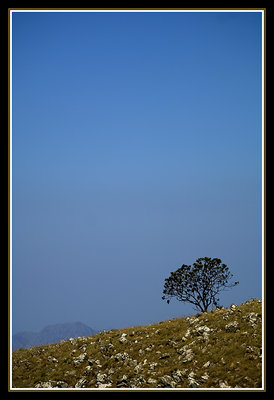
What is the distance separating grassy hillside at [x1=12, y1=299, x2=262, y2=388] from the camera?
24.9 metres

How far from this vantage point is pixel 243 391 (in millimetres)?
19969

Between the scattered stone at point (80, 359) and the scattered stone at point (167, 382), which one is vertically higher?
the scattered stone at point (167, 382)

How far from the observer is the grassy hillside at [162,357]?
24.9 metres

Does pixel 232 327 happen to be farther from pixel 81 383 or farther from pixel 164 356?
pixel 81 383

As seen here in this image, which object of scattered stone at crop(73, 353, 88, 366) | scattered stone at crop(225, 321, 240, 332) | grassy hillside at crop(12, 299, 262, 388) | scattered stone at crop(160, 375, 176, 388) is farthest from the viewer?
scattered stone at crop(73, 353, 88, 366)

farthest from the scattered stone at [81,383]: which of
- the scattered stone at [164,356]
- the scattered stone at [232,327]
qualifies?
the scattered stone at [232,327]

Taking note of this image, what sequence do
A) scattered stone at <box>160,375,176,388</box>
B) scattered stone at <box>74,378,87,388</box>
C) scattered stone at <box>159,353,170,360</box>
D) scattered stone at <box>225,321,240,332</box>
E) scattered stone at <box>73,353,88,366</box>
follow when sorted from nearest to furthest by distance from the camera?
scattered stone at <box>160,375,176,388</box> → scattered stone at <box>74,378,87,388</box> → scattered stone at <box>159,353,170,360</box> → scattered stone at <box>225,321,240,332</box> → scattered stone at <box>73,353,88,366</box>

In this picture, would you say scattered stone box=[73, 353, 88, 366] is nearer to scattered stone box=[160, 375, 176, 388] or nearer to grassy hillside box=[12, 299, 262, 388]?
grassy hillside box=[12, 299, 262, 388]

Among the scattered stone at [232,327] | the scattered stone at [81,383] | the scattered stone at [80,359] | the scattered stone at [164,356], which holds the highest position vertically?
the scattered stone at [232,327]

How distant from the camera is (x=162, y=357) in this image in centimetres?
2952

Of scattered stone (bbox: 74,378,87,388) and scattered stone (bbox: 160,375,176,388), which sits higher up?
scattered stone (bbox: 160,375,176,388)

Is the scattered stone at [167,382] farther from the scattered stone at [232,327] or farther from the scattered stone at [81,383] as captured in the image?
the scattered stone at [232,327]

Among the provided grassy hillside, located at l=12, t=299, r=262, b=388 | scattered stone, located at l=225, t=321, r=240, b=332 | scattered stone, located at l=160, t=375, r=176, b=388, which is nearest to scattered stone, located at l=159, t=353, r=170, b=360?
grassy hillside, located at l=12, t=299, r=262, b=388
